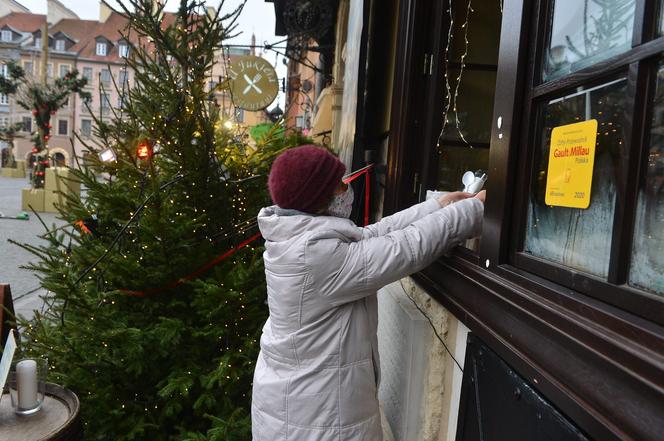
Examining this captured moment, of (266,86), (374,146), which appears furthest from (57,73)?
(374,146)

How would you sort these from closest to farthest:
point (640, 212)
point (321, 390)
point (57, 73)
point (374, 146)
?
point (640, 212)
point (321, 390)
point (374, 146)
point (57, 73)

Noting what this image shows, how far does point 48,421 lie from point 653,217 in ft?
7.98

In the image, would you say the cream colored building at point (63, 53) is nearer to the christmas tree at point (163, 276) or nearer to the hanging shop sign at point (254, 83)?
the hanging shop sign at point (254, 83)

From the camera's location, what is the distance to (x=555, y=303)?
3.89 ft

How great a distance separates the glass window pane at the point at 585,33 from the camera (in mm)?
1086

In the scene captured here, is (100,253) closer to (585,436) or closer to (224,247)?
(224,247)

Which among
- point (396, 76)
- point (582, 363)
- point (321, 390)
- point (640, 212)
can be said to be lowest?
point (321, 390)

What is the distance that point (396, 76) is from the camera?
3.05 metres

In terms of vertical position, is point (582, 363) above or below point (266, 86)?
below

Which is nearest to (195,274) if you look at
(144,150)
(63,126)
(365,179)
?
(144,150)

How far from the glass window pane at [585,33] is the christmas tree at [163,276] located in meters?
2.06

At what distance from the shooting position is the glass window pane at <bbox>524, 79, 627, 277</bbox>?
1107mm

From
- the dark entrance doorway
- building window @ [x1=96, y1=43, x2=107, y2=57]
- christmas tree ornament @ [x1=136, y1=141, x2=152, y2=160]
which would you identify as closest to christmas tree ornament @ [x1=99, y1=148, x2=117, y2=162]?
christmas tree ornament @ [x1=136, y1=141, x2=152, y2=160]

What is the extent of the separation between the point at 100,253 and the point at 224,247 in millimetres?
715
